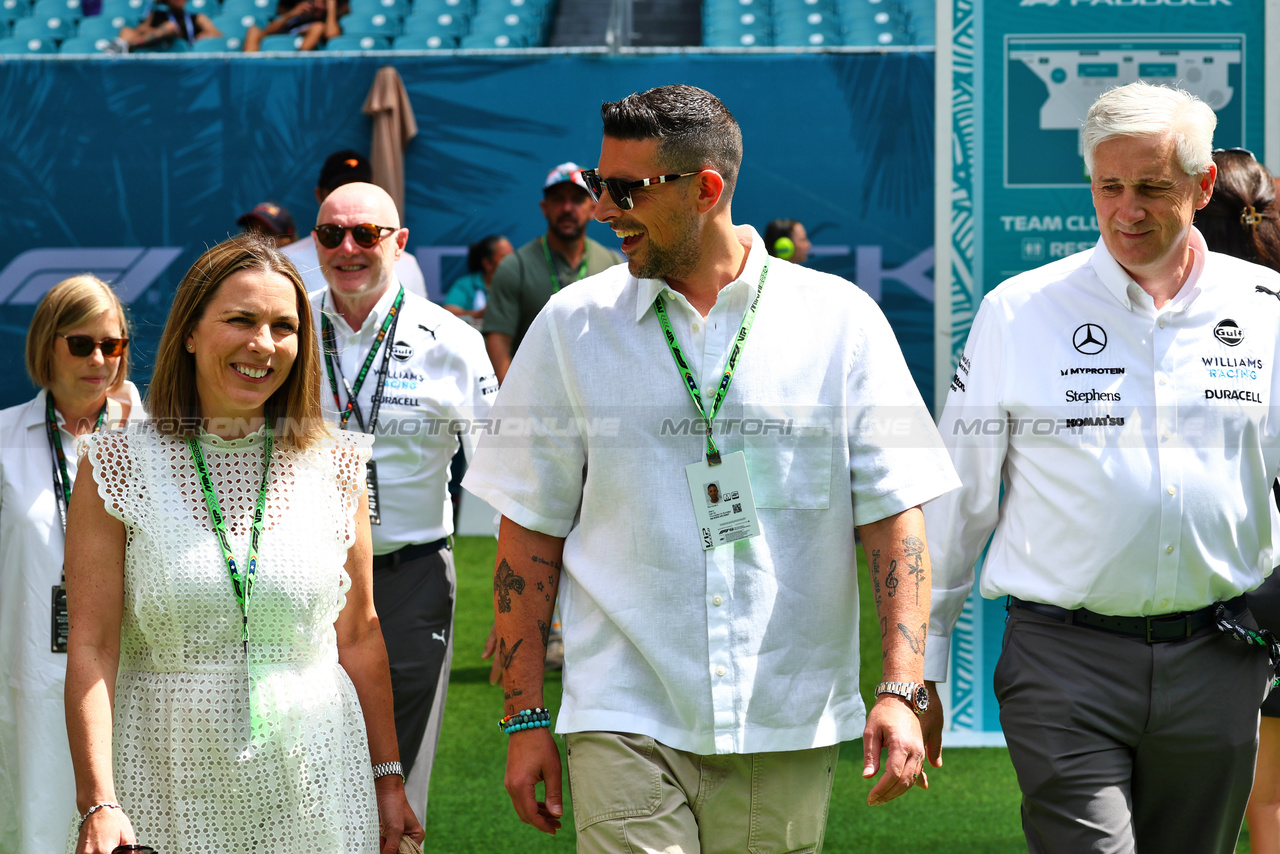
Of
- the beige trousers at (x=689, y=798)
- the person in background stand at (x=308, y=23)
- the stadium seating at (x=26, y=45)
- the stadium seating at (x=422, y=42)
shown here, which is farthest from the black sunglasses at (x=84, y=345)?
the stadium seating at (x=26, y=45)

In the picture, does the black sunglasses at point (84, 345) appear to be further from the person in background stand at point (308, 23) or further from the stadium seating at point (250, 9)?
the stadium seating at point (250, 9)

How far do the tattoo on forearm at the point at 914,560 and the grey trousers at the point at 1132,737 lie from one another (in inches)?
19.7

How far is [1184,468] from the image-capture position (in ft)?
9.66

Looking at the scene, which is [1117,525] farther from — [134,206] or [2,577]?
[134,206]

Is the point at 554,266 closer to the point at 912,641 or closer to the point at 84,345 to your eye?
the point at 84,345

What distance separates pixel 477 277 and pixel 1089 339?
352 inches

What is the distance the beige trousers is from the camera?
2.58 meters

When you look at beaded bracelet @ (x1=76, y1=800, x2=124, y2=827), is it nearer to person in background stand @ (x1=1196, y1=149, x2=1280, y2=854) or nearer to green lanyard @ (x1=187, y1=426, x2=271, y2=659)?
green lanyard @ (x1=187, y1=426, x2=271, y2=659)

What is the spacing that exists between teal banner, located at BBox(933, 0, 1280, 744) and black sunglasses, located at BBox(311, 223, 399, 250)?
2.24m

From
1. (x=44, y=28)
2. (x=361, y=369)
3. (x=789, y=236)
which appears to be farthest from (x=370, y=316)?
(x=44, y=28)

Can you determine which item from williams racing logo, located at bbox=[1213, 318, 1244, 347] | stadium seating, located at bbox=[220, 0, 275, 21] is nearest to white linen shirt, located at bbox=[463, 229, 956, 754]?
williams racing logo, located at bbox=[1213, 318, 1244, 347]

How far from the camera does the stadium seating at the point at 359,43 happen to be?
42.6 feet

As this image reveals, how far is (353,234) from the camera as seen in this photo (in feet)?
14.8

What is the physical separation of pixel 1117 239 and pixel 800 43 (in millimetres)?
10520
